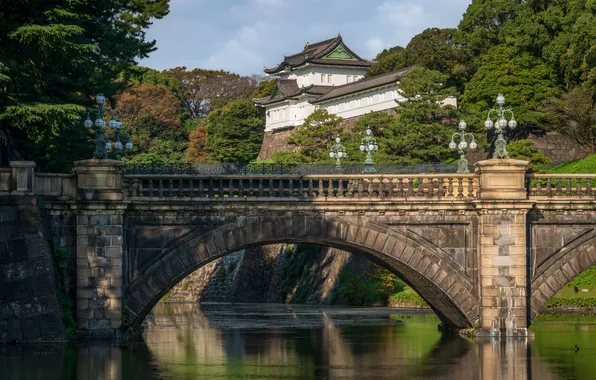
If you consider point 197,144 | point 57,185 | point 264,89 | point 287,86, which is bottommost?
point 57,185

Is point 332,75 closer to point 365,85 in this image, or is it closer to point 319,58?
point 319,58

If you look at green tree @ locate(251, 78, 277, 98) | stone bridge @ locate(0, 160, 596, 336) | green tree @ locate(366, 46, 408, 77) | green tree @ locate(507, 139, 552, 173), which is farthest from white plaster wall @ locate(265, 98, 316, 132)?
stone bridge @ locate(0, 160, 596, 336)

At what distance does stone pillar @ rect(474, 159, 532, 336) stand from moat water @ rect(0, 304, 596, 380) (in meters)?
0.96

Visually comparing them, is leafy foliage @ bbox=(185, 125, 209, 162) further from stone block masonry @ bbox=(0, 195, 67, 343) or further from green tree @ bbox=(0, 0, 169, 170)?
stone block masonry @ bbox=(0, 195, 67, 343)

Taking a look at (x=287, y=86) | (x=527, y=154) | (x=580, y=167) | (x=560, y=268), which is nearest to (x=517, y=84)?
(x=527, y=154)

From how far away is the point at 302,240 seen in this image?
42125 mm

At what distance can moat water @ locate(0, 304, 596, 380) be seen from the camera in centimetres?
3321

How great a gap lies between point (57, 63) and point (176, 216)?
809 cm

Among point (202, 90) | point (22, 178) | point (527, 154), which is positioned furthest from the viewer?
point (202, 90)

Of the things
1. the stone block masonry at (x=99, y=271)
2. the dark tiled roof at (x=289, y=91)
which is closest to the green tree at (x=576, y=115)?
the dark tiled roof at (x=289, y=91)

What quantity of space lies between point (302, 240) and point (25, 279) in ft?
32.7

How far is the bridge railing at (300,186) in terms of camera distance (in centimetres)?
4072

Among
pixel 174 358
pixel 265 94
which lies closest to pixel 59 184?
pixel 174 358

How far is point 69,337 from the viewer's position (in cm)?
3828
